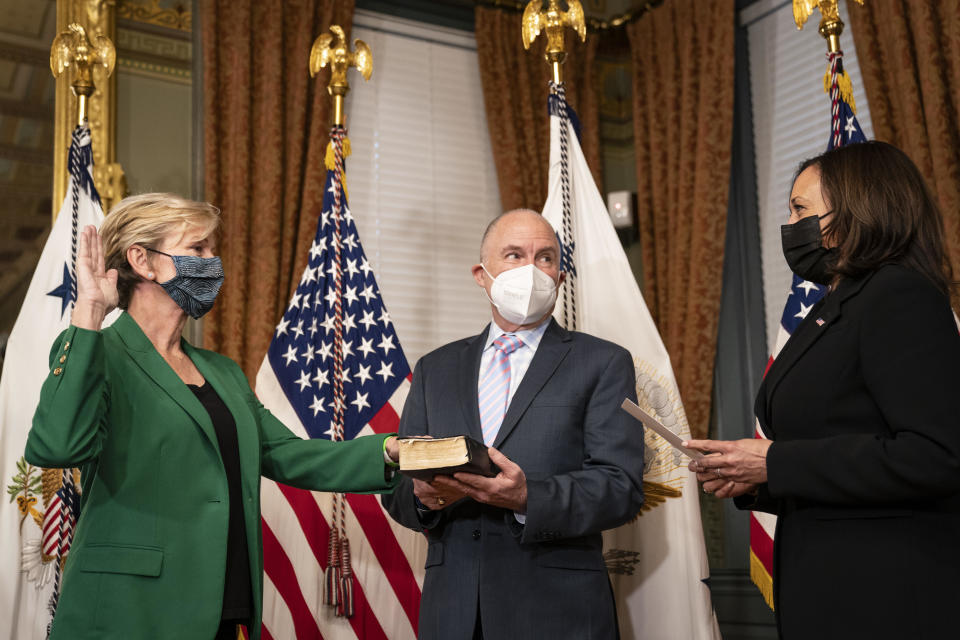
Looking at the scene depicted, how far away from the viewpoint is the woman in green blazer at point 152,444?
212 cm

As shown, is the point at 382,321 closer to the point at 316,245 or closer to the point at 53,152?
the point at 316,245

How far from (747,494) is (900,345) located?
1.72 ft

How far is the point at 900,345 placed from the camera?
1.82 meters

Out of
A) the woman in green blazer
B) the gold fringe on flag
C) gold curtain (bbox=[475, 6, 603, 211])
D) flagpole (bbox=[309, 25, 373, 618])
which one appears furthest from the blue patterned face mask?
gold curtain (bbox=[475, 6, 603, 211])

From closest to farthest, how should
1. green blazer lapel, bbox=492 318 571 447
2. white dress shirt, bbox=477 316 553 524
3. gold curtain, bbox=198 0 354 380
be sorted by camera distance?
green blazer lapel, bbox=492 318 571 447, white dress shirt, bbox=477 316 553 524, gold curtain, bbox=198 0 354 380

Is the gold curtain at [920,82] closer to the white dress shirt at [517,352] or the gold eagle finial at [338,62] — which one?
the white dress shirt at [517,352]

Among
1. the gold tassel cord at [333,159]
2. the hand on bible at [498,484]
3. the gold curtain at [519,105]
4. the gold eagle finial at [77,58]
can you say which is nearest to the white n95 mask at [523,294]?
the hand on bible at [498,484]

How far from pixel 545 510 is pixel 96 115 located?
308 centimetres

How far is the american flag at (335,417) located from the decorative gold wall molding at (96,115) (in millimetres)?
1052

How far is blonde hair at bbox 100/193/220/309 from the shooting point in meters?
2.51

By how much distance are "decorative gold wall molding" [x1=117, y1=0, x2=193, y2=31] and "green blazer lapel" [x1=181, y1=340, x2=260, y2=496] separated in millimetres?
2602

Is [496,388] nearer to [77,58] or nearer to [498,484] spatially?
[498,484]

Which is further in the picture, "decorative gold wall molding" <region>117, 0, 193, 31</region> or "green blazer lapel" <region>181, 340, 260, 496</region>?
"decorative gold wall molding" <region>117, 0, 193, 31</region>

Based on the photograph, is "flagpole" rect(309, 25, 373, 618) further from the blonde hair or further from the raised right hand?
the raised right hand
